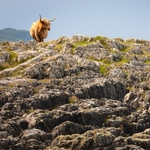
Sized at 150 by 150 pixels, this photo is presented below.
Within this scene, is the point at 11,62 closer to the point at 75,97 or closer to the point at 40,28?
the point at 40,28

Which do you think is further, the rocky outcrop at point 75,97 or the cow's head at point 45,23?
the cow's head at point 45,23

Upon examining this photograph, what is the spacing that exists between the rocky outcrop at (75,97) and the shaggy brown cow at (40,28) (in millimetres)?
4715

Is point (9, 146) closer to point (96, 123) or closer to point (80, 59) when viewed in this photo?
point (96, 123)

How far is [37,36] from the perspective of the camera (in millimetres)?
90938

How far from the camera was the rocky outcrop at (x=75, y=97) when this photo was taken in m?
35.1

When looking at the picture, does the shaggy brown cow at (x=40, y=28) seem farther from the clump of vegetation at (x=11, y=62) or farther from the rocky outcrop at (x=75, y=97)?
the clump of vegetation at (x=11, y=62)

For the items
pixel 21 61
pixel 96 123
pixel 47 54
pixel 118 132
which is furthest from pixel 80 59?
pixel 118 132

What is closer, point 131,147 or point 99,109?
point 131,147

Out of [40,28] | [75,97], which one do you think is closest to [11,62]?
[40,28]

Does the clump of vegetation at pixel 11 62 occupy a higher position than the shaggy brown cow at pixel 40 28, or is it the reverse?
the shaggy brown cow at pixel 40 28

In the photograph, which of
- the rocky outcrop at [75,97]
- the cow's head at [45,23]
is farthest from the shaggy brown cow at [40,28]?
the rocky outcrop at [75,97]

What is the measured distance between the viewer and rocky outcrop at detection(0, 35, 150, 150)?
3512 centimetres

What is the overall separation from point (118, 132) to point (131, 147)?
251 inches

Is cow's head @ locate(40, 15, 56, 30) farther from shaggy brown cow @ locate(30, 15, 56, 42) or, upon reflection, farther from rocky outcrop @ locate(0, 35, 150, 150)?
rocky outcrop @ locate(0, 35, 150, 150)
